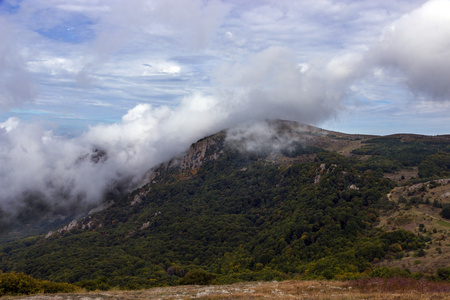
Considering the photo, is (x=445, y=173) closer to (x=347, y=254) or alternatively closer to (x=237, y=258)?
(x=347, y=254)

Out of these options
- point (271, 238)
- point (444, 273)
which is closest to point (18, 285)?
point (444, 273)

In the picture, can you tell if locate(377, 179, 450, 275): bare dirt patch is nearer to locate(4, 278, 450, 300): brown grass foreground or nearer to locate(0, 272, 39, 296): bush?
locate(4, 278, 450, 300): brown grass foreground

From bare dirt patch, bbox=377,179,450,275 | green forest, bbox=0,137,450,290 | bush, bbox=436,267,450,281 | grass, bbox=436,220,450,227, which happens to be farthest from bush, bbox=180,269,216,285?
grass, bbox=436,220,450,227

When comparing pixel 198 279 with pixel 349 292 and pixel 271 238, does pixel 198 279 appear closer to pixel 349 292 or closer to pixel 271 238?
pixel 349 292

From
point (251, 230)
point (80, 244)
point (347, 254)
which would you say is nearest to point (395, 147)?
point (251, 230)

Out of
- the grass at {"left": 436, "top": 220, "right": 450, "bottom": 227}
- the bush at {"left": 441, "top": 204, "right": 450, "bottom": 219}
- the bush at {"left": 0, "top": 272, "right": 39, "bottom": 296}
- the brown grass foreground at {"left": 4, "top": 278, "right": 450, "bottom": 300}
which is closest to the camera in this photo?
the brown grass foreground at {"left": 4, "top": 278, "right": 450, "bottom": 300}

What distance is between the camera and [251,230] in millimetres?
147000

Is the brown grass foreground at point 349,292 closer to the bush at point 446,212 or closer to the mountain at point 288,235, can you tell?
the mountain at point 288,235

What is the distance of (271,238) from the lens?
110m

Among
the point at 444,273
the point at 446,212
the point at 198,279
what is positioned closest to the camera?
the point at 444,273

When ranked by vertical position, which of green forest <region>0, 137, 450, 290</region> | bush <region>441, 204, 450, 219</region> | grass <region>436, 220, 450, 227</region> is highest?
bush <region>441, 204, 450, 219</region>

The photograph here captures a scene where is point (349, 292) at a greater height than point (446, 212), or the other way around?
point (446, 212)

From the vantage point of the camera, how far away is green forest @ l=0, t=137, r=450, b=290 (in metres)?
66.4

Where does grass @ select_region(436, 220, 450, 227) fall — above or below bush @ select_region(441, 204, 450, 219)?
below
